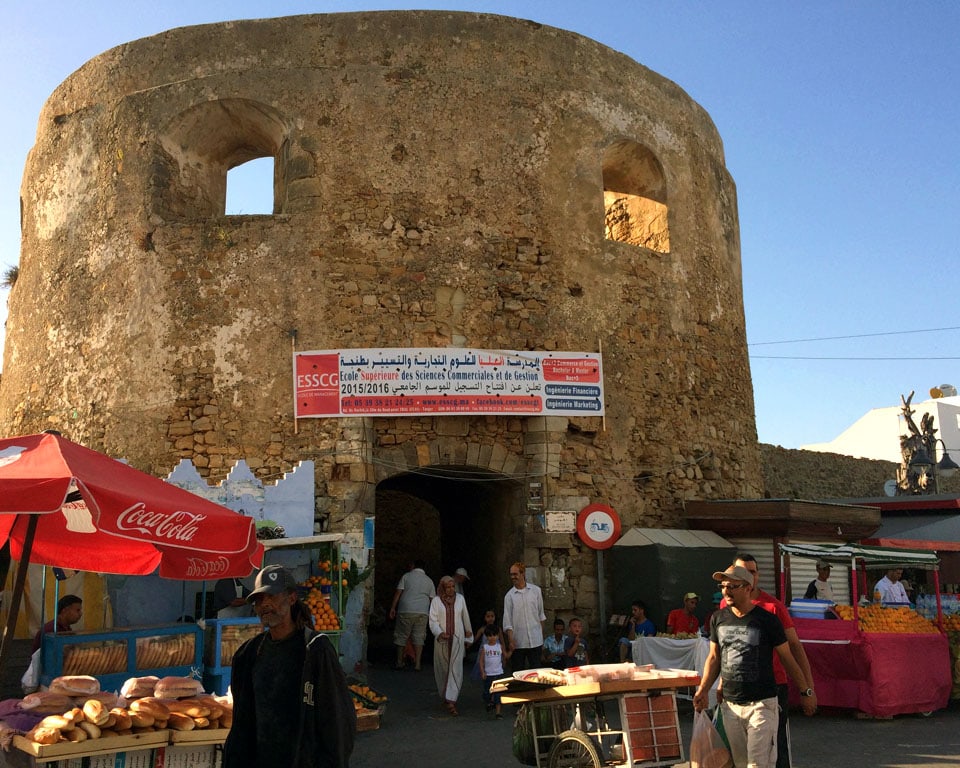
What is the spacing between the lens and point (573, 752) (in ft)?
→ 18.8

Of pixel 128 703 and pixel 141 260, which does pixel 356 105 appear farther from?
pixel 128 703

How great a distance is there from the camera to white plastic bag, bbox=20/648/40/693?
6172 millimetres

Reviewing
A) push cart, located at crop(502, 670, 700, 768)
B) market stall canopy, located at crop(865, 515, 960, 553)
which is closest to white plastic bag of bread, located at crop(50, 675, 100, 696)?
push cart, located at crop(502, 670, 700, 768)

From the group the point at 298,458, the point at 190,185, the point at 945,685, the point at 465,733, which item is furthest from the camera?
the point at 190,185

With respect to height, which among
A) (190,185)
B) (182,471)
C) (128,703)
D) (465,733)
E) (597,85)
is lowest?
(465,733)

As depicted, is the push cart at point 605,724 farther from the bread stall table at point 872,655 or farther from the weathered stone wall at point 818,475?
the weathered stone wall at point 818,475

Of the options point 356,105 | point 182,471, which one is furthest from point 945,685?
point 356,105

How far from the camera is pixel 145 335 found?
37.0 ft

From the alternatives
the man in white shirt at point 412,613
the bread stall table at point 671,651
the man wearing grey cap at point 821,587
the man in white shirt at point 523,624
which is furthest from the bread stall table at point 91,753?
the man wearing grey cap at point 821,587

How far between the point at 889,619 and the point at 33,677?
714 centimetres

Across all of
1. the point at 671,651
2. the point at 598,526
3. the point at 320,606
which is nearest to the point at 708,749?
the point at 671,651

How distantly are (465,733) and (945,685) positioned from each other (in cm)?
458

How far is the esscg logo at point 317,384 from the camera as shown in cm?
1080

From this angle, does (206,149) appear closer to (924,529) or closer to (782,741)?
(782,741)
